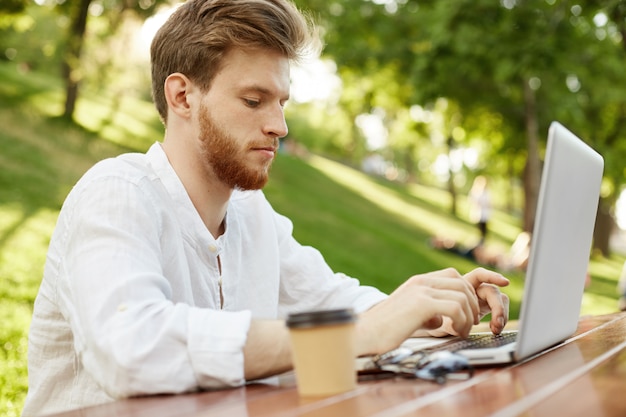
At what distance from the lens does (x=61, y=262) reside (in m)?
1.83

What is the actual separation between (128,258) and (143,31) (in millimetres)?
13927

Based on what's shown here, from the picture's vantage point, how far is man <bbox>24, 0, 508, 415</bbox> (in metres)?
1.59

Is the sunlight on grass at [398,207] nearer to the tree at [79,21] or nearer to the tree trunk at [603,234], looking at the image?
the tree trunk at [603,234]

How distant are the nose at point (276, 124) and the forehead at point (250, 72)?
0.16 ft

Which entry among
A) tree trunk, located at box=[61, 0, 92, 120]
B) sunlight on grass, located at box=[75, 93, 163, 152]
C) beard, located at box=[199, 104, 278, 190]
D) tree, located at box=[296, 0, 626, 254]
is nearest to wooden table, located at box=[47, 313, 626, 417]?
beard, located at box=[199, 104, 278, 190]

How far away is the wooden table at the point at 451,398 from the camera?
48.0 inches

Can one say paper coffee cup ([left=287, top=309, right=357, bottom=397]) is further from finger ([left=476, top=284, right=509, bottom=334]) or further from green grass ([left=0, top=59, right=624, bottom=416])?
green grass ([left=0, top=59, right=624, bottom=416])

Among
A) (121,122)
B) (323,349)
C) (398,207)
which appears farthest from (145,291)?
(398,207)

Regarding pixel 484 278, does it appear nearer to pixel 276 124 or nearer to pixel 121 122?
pixel 276 124

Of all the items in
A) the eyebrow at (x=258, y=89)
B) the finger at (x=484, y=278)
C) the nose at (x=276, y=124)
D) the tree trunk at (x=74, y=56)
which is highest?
the tree trunk at (x=74, y=56)

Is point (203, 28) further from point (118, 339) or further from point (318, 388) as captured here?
point (318, 388)

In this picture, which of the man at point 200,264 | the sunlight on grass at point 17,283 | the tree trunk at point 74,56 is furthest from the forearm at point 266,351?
the tree trunk at point 74,56

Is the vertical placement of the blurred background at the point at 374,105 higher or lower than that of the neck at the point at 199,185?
higher

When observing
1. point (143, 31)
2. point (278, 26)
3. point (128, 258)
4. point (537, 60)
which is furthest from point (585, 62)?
point (128, 258)
